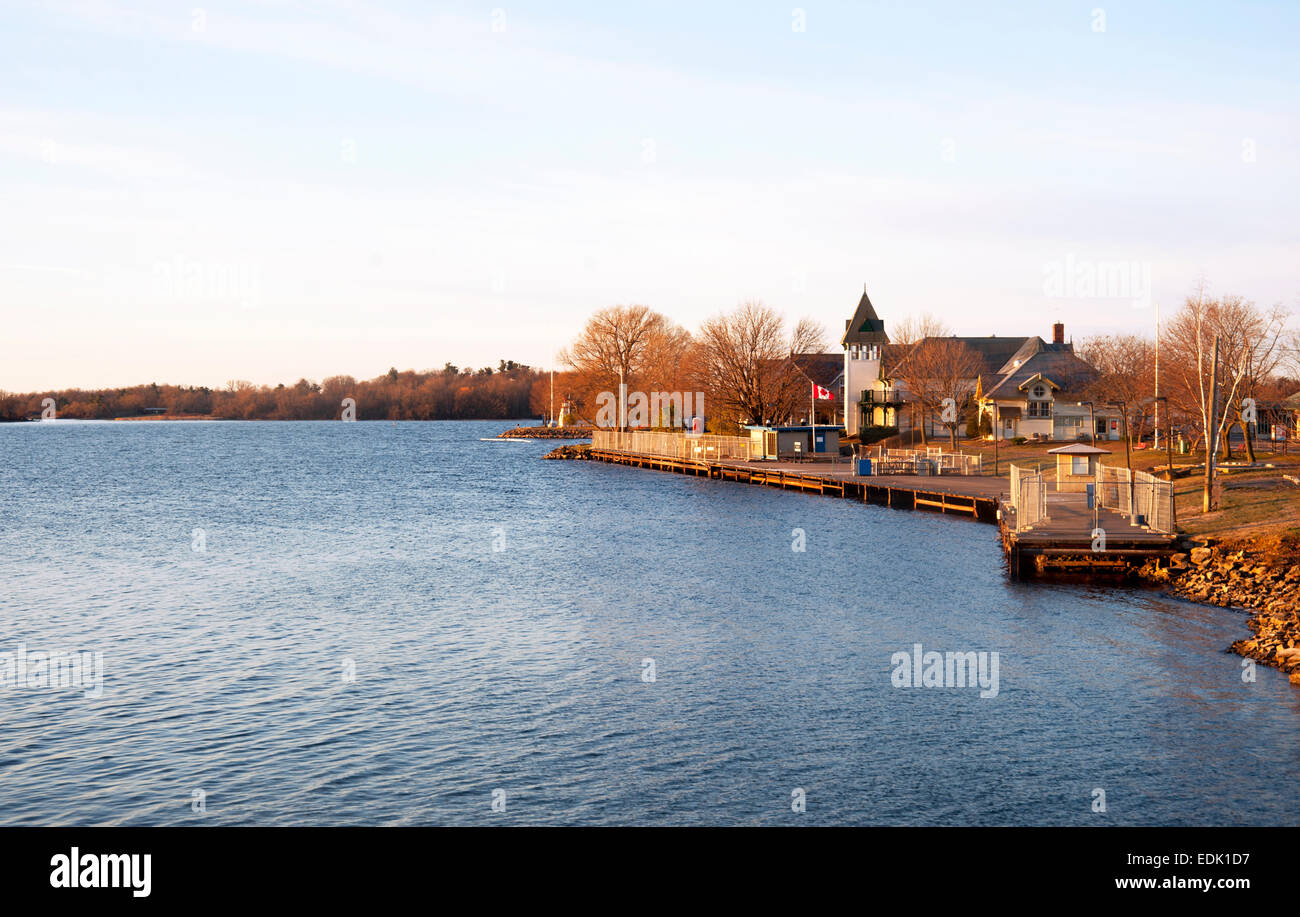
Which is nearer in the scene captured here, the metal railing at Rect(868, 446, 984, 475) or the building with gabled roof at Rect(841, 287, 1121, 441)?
the metal railing at Rect(868, 446, 984, 475)

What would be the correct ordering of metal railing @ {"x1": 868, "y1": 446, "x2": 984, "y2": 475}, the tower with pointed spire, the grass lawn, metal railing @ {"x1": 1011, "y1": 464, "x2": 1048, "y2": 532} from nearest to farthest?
the grass lawn < metal railing @ {"x1": 1011, "y1": 464, "x2": 1048, "y2": 532} < metal railing @ {"x1": 868, "y1": 446, "x2": 984, "y2": 475} < the tower with pointed spire

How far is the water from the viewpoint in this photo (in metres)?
18.0

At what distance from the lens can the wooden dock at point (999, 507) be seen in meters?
38.3

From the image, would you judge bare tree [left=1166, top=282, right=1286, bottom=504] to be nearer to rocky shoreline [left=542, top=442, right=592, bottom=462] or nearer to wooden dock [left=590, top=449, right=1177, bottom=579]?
wooden dock [left=590, top=449, right=1177, bottom=579]

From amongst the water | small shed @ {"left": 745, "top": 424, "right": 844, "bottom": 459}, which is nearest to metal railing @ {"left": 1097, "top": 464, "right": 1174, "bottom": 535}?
the water

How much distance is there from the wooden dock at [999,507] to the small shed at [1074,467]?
0.75 meters

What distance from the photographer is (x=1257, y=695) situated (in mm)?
22984

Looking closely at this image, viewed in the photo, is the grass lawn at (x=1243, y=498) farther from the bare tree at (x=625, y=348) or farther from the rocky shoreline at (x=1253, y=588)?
the bare tree at (x=625, y=348)

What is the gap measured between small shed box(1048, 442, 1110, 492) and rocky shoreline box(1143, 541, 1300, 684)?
13.6m

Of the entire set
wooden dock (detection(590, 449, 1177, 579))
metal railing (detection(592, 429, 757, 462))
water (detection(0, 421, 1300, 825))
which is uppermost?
metal railing (detection(592, 429, 757, 462))

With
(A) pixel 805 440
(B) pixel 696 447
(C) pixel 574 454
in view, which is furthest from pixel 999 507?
(C) pixel 574 454

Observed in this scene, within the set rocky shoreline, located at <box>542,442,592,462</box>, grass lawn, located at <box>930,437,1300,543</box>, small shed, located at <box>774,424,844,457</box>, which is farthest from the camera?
rocky shoreline, located at <box>542,442,592,462</box>

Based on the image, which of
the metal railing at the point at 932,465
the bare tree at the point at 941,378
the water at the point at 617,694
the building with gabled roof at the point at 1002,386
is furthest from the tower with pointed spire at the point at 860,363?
the water at the point at 617,694
